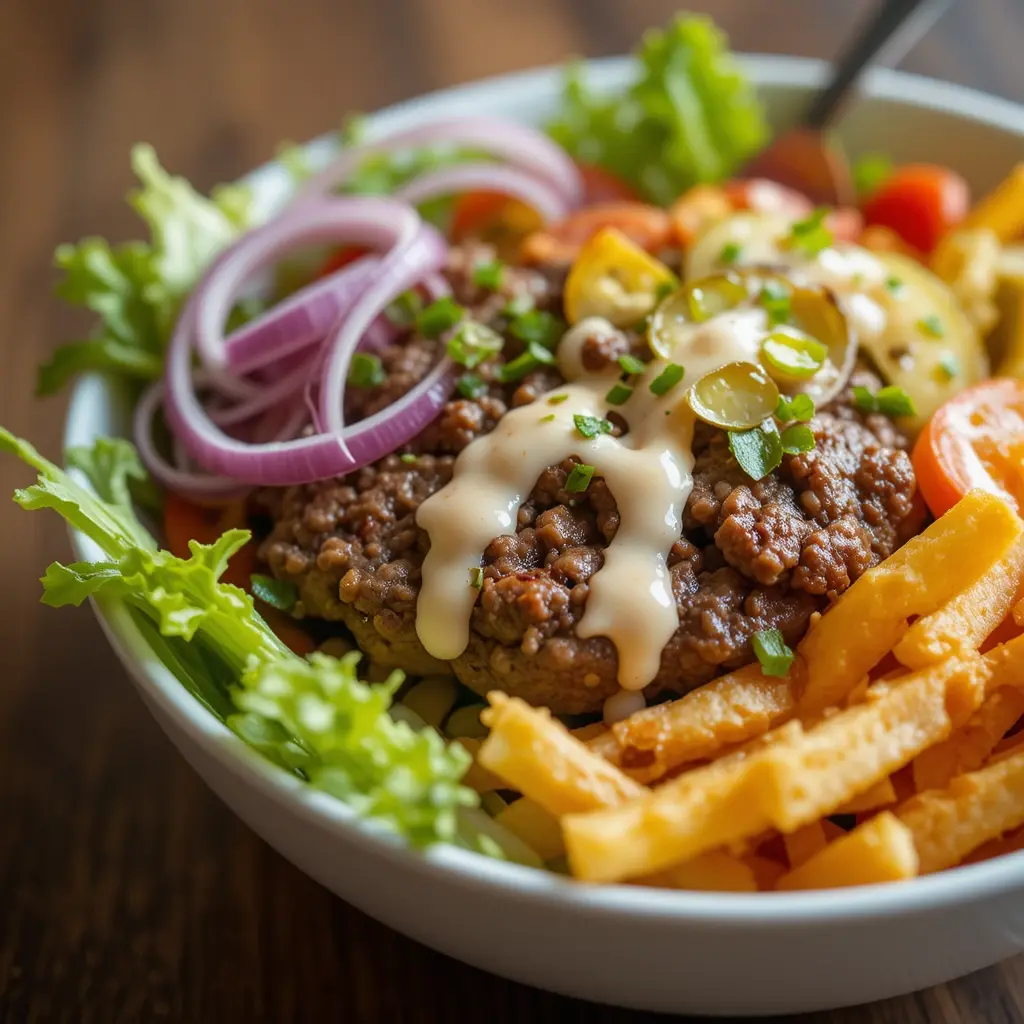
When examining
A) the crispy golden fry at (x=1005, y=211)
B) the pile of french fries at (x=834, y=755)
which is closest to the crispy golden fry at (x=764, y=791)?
the pile of french fries at (x=834, y=755)

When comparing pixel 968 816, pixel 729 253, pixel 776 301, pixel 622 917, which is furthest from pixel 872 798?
pixel 729 253

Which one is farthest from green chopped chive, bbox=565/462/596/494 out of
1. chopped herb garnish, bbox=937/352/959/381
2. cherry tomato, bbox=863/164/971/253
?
cherry tomato, bbox=863/164/971/253

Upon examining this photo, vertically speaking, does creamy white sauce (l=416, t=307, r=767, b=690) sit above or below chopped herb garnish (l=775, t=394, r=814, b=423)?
below

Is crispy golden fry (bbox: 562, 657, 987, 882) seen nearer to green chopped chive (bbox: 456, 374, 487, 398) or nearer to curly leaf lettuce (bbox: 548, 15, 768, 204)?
green chopped chive (bbox: 456, 374, 487, 398)

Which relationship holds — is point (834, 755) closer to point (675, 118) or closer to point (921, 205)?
point (921, 205)

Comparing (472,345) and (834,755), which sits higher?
(472,345)

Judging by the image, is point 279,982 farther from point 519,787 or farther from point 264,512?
point 264,512
